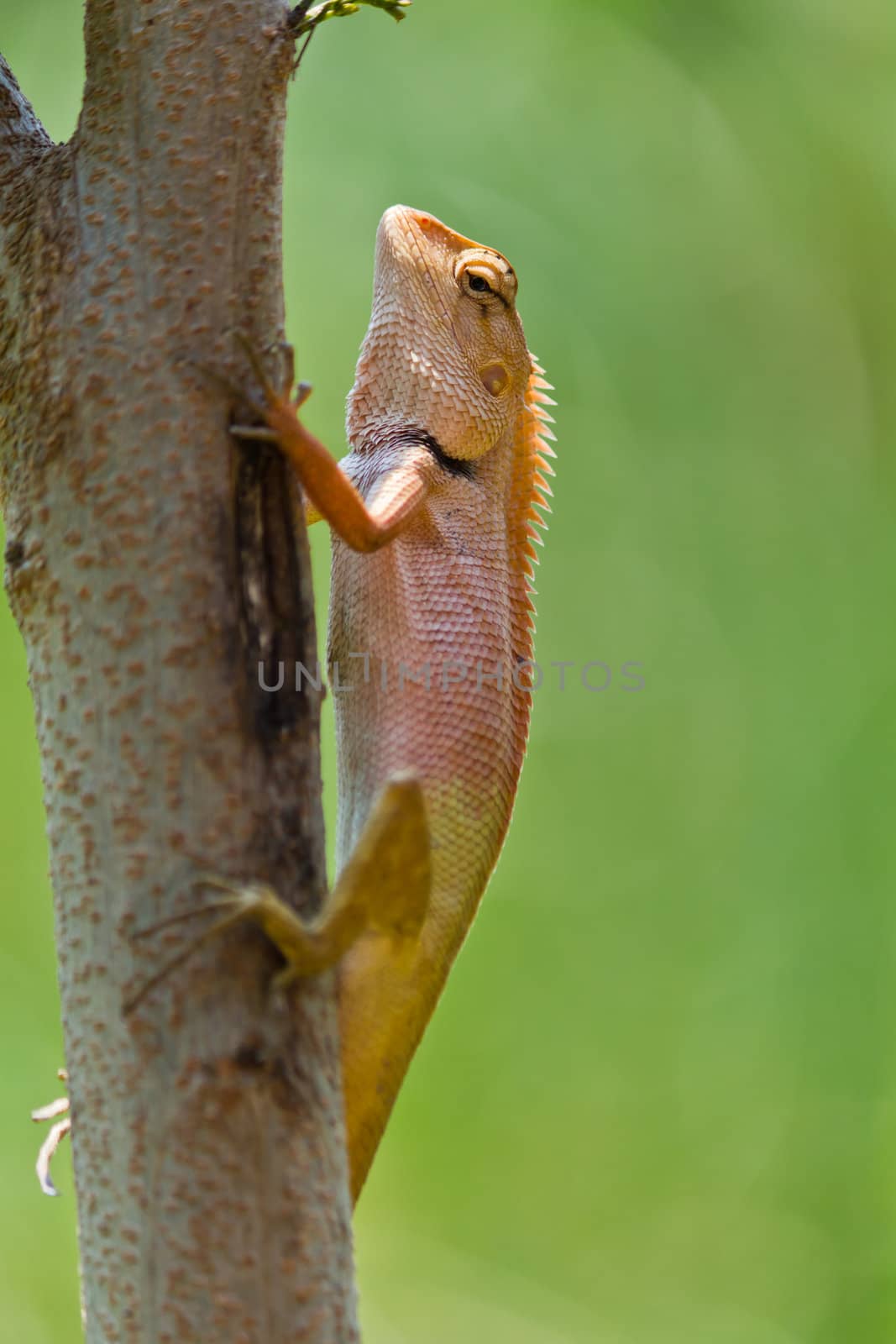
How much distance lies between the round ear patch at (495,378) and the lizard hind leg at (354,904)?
4.97ft

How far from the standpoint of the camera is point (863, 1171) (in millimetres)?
7480

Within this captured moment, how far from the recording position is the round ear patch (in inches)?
A: 136

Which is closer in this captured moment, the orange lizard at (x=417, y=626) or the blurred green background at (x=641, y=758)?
the orange lizard at (x=417, y=626)

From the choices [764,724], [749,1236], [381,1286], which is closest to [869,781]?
[764,724]

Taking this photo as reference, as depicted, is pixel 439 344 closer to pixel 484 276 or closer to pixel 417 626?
pixel 484 276

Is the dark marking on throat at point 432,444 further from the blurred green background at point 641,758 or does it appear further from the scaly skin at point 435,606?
the blurred green background at point 641,758

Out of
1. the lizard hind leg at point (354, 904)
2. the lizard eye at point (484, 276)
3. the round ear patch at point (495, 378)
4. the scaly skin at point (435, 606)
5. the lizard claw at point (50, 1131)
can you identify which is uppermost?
the lizard eye at point (484, 276)

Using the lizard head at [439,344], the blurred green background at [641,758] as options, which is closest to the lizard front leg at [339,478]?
the lizard head at [439,344]

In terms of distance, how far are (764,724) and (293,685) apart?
21.7ft

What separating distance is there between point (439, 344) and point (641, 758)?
16.5ft

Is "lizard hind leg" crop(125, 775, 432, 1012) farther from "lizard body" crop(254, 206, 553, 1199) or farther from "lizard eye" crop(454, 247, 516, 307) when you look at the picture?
"lizard eye" crop(454, 247, 516, 307)

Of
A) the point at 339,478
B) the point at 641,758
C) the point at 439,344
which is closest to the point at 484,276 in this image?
the point at 439,344

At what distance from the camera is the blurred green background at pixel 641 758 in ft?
23.6

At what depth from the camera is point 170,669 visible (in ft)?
6.46
